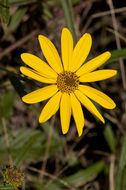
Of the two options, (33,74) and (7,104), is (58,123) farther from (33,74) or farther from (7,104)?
(33,74)

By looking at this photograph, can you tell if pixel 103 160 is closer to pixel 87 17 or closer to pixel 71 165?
pixel 71 165

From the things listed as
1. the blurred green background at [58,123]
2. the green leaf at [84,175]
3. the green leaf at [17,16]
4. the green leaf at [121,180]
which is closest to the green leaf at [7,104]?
the blurred green background at [58,123]

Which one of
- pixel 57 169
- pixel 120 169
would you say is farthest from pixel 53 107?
pixel 57 169

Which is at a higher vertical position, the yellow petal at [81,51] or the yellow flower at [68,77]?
the yellow petal at [81,51]

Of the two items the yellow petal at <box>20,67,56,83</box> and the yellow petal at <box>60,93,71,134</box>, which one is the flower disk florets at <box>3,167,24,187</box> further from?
the yellow petal at <box>20,67,56,83</box>

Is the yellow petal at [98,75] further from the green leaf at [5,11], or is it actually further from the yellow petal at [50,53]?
the green leaf at [5,11]

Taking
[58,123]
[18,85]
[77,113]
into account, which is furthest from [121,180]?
[18,85]
